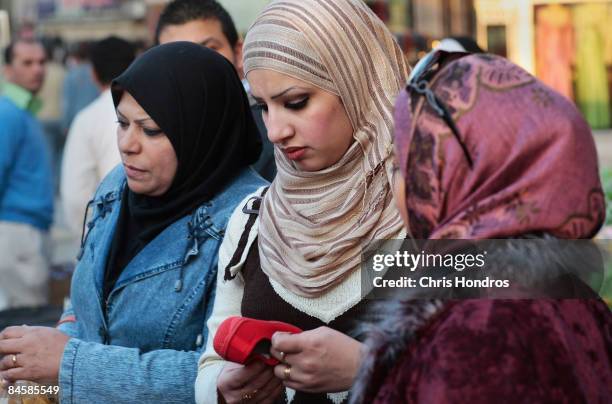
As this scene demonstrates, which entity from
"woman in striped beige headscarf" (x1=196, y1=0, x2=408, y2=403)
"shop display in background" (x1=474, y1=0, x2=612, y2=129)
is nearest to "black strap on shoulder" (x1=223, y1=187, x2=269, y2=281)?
"woman in striped beige headscarf" (x1=196, y1=0, x2=408, y2=403)

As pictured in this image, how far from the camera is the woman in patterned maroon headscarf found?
175 cm

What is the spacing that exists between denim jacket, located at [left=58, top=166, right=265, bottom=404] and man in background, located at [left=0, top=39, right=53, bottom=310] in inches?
140

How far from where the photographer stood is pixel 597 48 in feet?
29.5

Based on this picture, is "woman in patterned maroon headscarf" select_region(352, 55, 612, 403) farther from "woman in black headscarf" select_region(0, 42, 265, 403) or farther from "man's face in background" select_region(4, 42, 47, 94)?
"man's face in background" select_region(4, 42, 47, 94)

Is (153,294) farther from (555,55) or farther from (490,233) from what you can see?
(555,55)

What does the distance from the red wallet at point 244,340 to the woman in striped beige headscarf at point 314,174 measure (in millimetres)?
174

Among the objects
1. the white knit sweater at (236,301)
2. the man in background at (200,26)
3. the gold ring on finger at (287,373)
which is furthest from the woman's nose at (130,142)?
the man in background at (200,26)

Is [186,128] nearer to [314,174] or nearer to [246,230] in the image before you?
[246,230]

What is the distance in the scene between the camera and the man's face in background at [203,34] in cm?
448

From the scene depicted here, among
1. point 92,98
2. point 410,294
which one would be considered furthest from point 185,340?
point 92,98

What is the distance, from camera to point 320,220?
2598 millimetres

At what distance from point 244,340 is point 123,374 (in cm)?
69

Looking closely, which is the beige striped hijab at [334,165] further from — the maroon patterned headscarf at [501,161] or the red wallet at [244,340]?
the maroon patterned headscarf at [501,161]

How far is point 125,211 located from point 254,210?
0.55 metres
